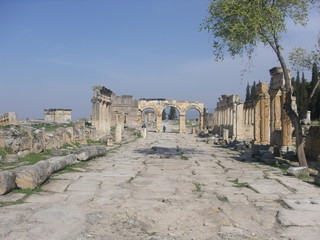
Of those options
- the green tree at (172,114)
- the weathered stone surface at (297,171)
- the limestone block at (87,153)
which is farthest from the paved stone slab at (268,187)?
the green tree at (172,114)

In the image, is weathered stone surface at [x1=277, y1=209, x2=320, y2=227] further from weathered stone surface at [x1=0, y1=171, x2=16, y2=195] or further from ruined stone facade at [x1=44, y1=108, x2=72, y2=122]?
ruined stone facade at [x1=44, y1=108, x2=72, y2=122]

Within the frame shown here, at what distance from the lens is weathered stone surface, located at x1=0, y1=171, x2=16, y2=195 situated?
6077 mm

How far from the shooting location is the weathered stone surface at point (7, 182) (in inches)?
239

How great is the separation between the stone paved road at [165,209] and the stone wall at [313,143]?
→ 14.5ft

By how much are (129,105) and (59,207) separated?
132ft

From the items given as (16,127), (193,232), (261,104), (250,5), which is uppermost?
(250,5)

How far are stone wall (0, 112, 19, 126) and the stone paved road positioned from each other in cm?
644

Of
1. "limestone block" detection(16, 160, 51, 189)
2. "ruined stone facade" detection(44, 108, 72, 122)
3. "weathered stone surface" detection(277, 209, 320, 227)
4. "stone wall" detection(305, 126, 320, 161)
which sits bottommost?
"weathered stone surface" detection(277, 209, 320, 227)

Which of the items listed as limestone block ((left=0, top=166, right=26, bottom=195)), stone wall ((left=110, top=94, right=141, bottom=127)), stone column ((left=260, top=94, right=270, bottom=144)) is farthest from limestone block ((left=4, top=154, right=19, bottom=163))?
stone wall ((left=110, top=94, right=141, bottom=127))

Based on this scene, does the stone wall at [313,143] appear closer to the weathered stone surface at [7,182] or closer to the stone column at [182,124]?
the weathered stone surface at [7,182]

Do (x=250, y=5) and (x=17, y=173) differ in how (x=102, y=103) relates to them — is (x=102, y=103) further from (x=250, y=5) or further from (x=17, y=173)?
(x=17, y=173)

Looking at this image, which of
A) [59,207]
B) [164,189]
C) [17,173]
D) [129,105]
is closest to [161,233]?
[59,207]

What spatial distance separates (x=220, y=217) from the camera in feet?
17.2

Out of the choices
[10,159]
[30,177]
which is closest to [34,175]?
[30,177]
